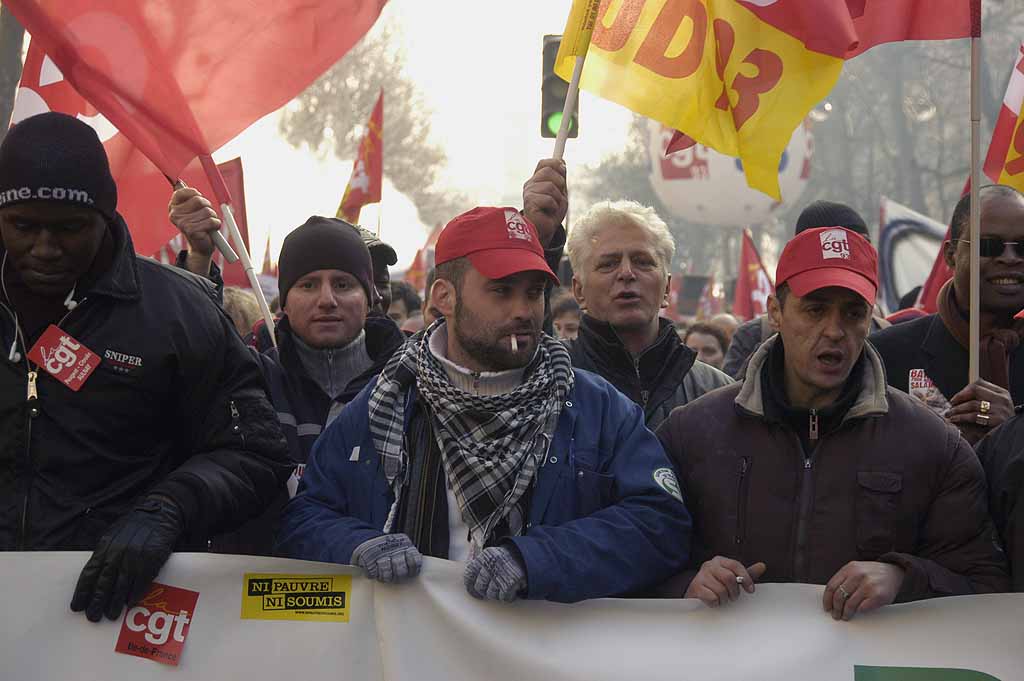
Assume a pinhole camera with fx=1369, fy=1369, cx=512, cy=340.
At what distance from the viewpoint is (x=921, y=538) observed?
3.65 m

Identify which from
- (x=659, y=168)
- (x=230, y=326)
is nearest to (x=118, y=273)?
(x=230, y=326)

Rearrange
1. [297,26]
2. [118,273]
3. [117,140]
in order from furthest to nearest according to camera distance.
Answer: [117,140]
[297,26]
[118,273]

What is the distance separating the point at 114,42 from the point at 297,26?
0.63m

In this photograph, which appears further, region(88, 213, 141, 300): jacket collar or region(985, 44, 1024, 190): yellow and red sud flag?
region(985, 44, 1024, 190): yellow and red sud flag

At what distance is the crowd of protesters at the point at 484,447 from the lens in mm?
3545

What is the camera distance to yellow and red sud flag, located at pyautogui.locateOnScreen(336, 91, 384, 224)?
36.8 ft

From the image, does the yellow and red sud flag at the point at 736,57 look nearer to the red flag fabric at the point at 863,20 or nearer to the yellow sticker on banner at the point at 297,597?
the red flag fabric at the point at 863,20

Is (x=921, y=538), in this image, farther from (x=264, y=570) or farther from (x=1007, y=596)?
(x=264, y=570)

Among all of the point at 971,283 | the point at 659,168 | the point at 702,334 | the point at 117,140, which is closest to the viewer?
the point at 971,283

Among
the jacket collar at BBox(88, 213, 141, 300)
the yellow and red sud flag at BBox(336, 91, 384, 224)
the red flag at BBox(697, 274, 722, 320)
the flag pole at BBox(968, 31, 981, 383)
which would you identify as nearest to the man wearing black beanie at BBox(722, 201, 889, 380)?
the flag pole at BBox(968, 31, 981, 383)

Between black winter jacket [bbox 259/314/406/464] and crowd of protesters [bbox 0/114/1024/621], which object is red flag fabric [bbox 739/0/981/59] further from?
black winter jacket [bbox 259/314/406/464]

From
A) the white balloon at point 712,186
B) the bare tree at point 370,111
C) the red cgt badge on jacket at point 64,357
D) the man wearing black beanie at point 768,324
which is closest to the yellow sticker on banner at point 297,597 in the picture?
the red cgt badge on jacket at point 64,357

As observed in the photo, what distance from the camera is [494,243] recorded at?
3.93 m

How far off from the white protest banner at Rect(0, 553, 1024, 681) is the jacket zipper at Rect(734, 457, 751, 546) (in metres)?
0.18
